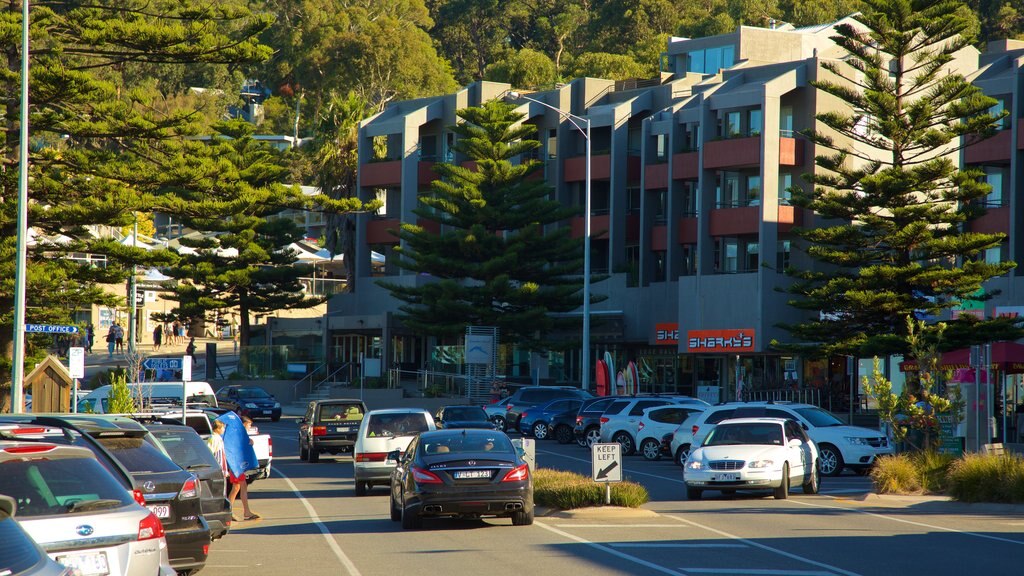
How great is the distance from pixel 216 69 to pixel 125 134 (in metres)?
79.3

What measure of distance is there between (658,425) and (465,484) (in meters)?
16.4

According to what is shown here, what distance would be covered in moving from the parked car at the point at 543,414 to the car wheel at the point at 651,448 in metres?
6.49

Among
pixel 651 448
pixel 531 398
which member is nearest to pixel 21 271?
pixel 651 448

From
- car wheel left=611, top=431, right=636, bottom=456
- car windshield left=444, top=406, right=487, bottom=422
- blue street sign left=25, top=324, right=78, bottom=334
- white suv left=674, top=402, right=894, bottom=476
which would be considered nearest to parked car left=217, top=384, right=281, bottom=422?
car windshield left=444, top=406, right=487, bottom=422

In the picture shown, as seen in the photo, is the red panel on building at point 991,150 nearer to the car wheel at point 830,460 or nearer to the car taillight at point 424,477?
the car wheel at point 830,460

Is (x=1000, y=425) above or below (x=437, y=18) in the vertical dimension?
Answer: below

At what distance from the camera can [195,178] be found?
3453 cm

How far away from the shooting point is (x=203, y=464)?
1641 centimetres

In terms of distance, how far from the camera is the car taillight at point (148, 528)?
371 inches

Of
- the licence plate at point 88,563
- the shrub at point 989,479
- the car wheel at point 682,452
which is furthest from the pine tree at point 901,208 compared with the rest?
the licence plate at point 88,563

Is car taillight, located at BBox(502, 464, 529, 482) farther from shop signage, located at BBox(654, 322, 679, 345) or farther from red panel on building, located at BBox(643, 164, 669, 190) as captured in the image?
red panel on building, located at BBox(643, 164, 669, 190)

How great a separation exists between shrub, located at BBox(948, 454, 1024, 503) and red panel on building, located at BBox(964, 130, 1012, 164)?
88.5 ft

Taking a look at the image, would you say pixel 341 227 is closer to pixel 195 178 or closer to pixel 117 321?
pixel 117 321

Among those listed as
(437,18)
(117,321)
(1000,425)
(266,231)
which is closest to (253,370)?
(266,231)
